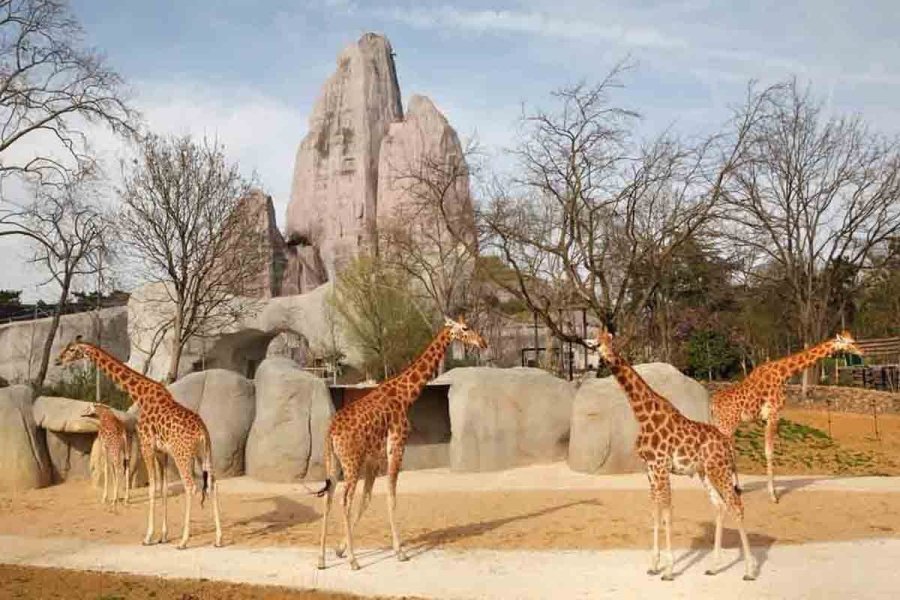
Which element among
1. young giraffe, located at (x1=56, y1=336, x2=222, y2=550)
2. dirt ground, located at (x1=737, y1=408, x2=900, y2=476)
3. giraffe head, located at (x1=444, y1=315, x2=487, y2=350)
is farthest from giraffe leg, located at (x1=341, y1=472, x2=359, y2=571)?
dirt ground, located at (x1=737, y1=408, x2=900, y2=476)

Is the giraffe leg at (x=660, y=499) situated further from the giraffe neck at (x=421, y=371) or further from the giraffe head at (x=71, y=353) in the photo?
the giraffe head at (x=71, y=353)

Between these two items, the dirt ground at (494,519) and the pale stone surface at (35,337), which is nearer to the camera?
the dirt ground at (494,519)

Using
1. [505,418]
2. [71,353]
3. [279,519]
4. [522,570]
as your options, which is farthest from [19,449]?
[522,570]

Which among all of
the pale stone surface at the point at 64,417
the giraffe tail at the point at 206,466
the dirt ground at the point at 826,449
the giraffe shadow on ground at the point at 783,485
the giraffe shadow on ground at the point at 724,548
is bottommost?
the giraffe shadow on ground at the point at 724,548

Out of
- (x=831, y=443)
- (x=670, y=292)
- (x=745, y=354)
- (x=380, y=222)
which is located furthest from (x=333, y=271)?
(x=831, y=443)

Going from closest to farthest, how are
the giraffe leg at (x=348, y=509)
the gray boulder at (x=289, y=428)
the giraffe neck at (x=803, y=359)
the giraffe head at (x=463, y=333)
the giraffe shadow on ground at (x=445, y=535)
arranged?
the giraffe leg at (x=348, y=509) → the giraffe shadow on ground at (x=445, y=535) → the giraffe head at (x=463, y=333) → the giraffe neck at (x=803, y=359) → the gray boulder at (x=289, y=428)

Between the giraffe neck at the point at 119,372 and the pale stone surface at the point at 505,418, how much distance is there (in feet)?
21.2

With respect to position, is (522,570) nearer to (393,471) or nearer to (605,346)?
(393,471)

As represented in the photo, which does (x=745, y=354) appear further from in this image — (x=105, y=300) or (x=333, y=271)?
(x=105, y=300)

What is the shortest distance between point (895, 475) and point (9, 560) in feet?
43.9

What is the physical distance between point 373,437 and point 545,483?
19.8 feet

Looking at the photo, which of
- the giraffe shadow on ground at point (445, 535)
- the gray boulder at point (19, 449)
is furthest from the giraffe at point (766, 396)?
the gray boulder at point (19, 449)

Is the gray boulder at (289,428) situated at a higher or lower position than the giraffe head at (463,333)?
lower

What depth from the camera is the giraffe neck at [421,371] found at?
9.78 metres
